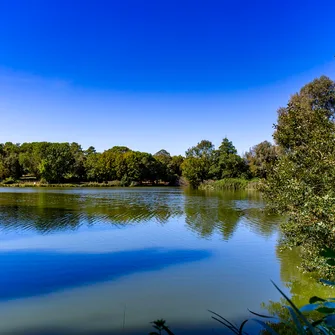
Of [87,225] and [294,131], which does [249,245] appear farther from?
[87,225]

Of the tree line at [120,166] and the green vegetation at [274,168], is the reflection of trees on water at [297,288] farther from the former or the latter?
the tree line at [120,166]

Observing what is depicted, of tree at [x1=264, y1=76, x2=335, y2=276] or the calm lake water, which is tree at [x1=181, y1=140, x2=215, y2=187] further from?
tree at [x1=264, y1=76, x2=335, y2=276]

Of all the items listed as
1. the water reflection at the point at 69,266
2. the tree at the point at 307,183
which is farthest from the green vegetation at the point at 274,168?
the water reflection at the point at 69,266

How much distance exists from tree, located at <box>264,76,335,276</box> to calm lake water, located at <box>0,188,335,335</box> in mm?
1491

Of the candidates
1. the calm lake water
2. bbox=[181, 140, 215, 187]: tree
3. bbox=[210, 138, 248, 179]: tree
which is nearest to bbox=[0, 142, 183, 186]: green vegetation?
bbox=[181, 140, 215, 187]: tree

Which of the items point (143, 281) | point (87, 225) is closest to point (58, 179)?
point (87, 225)

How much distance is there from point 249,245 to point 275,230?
4.23m

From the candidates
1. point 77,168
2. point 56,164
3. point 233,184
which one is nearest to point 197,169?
point 233,184

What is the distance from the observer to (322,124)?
970 cm

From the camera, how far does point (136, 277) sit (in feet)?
31.3

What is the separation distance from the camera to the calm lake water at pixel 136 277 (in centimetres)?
682

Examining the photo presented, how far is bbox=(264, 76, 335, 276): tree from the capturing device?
7.66 metres

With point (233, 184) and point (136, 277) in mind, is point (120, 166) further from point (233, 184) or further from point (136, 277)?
point (136, 277)

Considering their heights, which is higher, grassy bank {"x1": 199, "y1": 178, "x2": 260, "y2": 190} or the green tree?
the green tree
